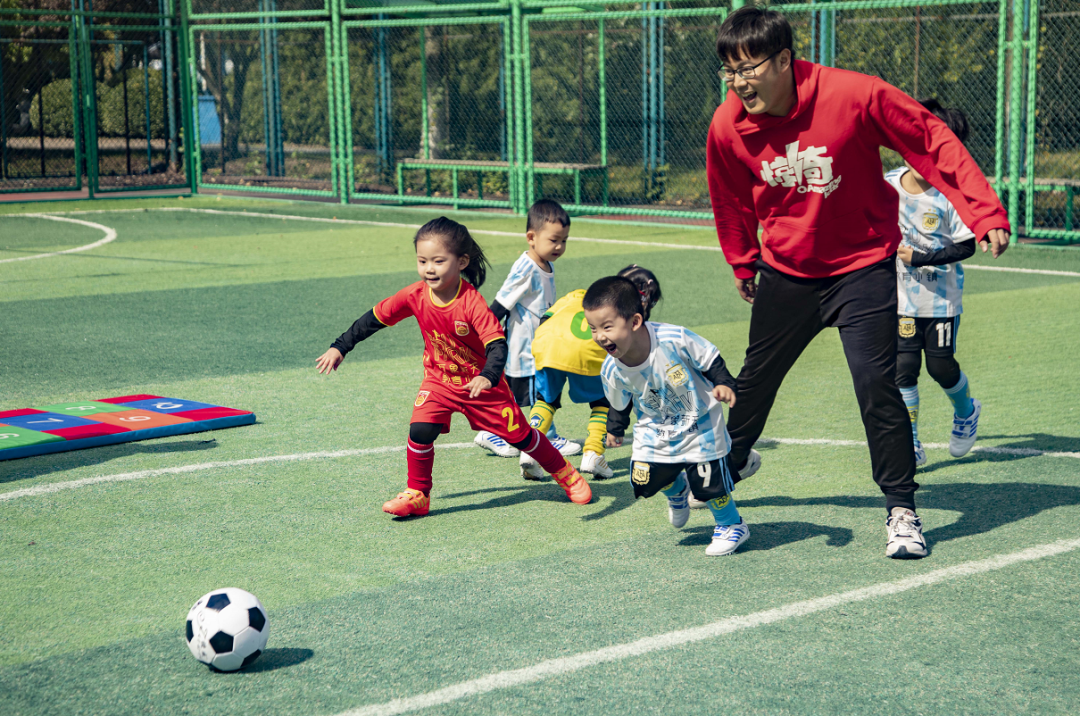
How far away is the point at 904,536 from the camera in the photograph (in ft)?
15.2

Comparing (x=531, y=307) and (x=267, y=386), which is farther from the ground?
(x=531, y=307)

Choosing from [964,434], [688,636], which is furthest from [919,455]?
[688,636]

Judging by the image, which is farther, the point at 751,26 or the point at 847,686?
the point at 751,26

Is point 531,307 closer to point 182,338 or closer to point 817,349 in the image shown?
point 817,349

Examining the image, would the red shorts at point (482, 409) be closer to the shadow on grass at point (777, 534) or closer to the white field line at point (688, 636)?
the shadow on grass at point (777, 534)

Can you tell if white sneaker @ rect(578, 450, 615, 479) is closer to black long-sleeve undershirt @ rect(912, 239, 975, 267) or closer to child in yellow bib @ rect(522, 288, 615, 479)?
child in yellow bib @ rect(522, 288, 615, 479)

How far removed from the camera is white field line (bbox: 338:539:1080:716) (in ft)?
11.2

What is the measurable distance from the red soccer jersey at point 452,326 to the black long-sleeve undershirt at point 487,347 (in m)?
0.03

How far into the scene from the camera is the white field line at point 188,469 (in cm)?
557

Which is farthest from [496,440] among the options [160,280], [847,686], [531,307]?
[160,280]

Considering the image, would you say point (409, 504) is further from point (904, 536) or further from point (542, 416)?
point (904, 536)

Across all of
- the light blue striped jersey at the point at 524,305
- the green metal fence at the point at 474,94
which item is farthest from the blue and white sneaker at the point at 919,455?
the green metal fence at the point at 474,94

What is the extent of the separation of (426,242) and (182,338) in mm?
4989

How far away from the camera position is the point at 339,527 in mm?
5082
